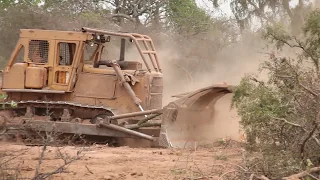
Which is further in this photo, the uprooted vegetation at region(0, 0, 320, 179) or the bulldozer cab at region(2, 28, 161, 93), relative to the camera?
the bulldozer cab at region(2, 28, 161, 93)

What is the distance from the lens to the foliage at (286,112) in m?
7.93

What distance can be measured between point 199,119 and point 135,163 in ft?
13.3

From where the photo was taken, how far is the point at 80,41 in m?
13.8

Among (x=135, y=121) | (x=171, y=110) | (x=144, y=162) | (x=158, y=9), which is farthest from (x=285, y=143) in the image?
(x=158, y=9)

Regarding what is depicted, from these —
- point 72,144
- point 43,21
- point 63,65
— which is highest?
point 43,21

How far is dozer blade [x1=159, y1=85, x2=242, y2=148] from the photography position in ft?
42.5

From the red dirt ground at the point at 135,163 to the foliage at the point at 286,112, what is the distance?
628 mm

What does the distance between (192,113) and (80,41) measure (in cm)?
297

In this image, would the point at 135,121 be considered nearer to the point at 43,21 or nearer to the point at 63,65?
the point at 63,65

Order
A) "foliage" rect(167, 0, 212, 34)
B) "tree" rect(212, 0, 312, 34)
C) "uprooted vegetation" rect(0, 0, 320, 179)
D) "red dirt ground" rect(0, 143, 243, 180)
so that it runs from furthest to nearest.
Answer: "foliage" rect(167, 0, 212, 34) → "tree" rect(212, 0, 312, 34) → "red dirt ground" rect(0, 143, 243, 180) → "uprooted vegetation" rect(0, 0, 320, 179)

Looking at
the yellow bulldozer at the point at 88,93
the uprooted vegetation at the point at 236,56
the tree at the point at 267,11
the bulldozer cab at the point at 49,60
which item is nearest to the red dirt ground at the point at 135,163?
the uprooted vegetation at the point at 236,56

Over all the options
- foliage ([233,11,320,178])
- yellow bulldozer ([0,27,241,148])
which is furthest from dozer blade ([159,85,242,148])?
foliage ([233,11,320,178])

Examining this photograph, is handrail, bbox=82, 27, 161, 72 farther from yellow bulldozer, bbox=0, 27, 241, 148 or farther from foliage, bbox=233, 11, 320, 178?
foliage, bbox=233, 11, 320, 178

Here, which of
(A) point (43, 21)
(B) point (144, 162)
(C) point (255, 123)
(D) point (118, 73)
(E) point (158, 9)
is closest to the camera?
(C) point (255, 123)
